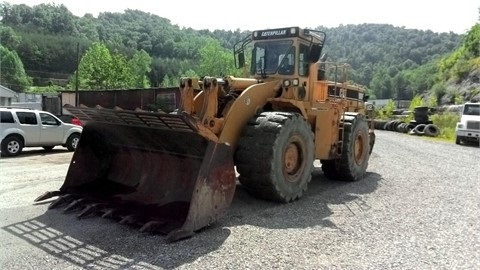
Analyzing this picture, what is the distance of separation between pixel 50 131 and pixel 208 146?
1190 centimetres

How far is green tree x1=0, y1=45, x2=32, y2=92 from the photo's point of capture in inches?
2983

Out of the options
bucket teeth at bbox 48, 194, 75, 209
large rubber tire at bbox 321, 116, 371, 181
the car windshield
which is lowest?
bucket teeth at bbox 48, 194, 75, 209

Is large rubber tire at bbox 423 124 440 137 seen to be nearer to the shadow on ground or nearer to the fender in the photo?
the shadow on ground

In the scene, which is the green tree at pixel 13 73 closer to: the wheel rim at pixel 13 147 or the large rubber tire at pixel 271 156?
the wheel rim at pixel 13 147

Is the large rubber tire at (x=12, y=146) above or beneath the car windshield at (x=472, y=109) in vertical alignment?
beneath

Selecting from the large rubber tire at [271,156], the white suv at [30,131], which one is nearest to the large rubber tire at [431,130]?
the white suv at [30,131]

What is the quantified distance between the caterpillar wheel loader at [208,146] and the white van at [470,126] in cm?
1456

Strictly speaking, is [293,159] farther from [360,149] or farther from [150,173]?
[360,149]

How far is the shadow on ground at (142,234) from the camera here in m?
4.60

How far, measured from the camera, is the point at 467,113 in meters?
21.0

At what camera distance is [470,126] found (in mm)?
20438

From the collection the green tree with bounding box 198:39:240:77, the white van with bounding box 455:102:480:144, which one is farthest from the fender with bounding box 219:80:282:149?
the green tree with bounding box 198:39:240:77

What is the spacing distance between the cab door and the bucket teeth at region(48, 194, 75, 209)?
985 cm

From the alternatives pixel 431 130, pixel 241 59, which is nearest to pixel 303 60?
pixel 241 59
